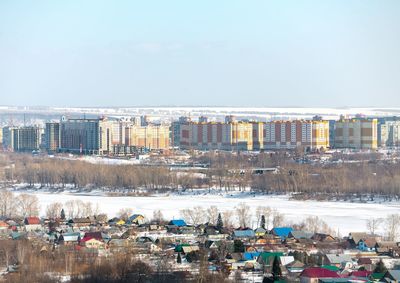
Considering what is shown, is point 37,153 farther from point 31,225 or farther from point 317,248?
point 317,248

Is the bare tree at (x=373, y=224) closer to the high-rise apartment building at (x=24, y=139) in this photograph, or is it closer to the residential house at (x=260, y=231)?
the residential house at (x=260, y=231)

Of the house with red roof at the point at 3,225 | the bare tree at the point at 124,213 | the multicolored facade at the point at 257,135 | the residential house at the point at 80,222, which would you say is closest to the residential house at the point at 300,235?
the residential house at the point at 80,222

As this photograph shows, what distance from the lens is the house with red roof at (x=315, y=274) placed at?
734 cm

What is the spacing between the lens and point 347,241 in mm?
9578

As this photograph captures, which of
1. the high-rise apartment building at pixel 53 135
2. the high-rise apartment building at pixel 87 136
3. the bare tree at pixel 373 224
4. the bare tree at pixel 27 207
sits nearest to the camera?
the bare tree at pixel 373 224

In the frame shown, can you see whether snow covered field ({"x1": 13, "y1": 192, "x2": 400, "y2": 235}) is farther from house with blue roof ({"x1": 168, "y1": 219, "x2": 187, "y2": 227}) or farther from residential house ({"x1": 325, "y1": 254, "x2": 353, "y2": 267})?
residential house ({"x1": 325, "y1": 254, "x2": 353, "y2": 267})

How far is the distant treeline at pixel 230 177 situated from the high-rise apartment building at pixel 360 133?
8819 millimetres

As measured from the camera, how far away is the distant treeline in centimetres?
1578

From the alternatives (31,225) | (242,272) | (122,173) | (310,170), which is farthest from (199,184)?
(242,272)

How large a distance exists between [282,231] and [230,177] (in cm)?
786

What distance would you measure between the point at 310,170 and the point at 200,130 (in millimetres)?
12151

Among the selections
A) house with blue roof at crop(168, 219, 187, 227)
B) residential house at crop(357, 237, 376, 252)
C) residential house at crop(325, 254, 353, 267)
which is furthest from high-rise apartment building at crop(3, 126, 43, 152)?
residential house at crop(325, 254, 353, 267)

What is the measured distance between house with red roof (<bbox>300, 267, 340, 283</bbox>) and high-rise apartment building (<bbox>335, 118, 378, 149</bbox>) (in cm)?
2153

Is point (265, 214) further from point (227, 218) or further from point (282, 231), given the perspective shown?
point (282, 231)
